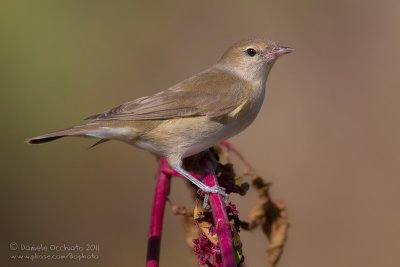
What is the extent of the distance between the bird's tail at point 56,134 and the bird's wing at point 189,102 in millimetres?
135

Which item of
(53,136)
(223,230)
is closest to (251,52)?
(53,136)

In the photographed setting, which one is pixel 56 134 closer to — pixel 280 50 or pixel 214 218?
pixel 214 218

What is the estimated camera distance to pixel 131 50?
16.5 feet

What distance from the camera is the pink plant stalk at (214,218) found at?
2.12 metres

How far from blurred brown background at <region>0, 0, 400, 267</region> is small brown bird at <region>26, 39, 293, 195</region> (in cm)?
80

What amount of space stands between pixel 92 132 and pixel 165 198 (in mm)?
929

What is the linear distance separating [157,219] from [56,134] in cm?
86

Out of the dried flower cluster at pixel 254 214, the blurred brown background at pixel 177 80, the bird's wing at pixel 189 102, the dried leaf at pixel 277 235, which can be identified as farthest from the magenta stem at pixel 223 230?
the blurred brown background at pixel 177 80

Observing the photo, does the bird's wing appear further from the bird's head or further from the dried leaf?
the dried leaf

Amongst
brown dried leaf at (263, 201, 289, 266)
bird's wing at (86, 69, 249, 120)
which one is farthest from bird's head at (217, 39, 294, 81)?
brown dried leaf at (263, 201, 289, 266)

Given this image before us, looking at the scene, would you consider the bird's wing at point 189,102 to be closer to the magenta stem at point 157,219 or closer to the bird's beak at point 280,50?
the bird's beak at point 280,50

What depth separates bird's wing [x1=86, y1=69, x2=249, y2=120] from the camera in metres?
3.72

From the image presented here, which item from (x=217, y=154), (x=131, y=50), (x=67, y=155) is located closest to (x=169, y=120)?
(x=217, y=154)

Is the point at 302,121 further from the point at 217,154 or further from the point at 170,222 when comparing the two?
the point at 217,154
